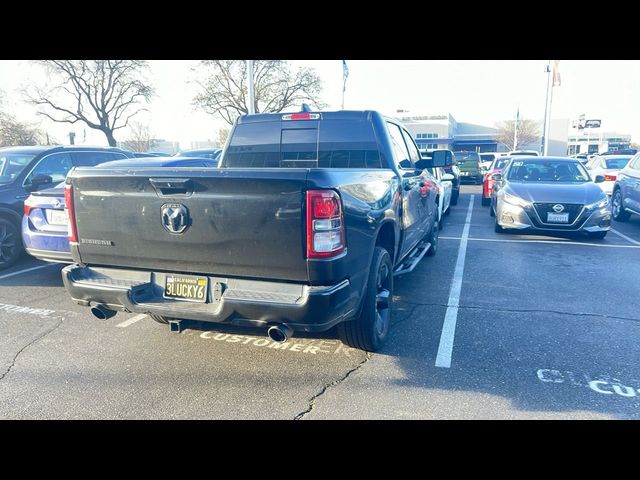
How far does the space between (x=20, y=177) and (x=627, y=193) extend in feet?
41.4

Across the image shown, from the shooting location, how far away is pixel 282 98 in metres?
34.3

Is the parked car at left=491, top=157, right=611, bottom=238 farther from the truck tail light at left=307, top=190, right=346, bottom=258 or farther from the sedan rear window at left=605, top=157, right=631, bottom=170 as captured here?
the sedan rear window at left=605, top=157, right=631, bottom=170

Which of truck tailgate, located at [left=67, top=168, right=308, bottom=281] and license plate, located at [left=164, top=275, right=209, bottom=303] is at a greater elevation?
truck tailgate, located at [left=67, top=168, right=308, bottom=281]

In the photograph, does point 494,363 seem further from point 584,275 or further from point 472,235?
point 472,235

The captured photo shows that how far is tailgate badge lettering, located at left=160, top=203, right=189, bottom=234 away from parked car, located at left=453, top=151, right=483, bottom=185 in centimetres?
2237

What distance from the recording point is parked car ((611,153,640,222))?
1047 cm

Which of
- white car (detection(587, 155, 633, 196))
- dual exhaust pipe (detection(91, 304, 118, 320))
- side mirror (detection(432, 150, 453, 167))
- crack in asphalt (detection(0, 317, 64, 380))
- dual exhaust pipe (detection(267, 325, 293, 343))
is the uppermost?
side mirror (detection(432, 150, 453, 167))

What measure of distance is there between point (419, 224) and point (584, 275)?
258 cm

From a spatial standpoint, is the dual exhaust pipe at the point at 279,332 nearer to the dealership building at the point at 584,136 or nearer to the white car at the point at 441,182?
the white car at the point at 441,182

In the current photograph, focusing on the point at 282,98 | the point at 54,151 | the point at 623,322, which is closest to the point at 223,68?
the point at 282,98

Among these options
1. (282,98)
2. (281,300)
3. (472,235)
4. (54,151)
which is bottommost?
(472,235)

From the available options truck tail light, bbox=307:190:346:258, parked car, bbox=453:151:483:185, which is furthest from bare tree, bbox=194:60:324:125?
truck tail light, bbox=307:190:346:258

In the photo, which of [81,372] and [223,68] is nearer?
[81,372]

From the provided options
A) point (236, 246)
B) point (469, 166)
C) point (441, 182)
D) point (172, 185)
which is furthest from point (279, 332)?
point (469, 166)
